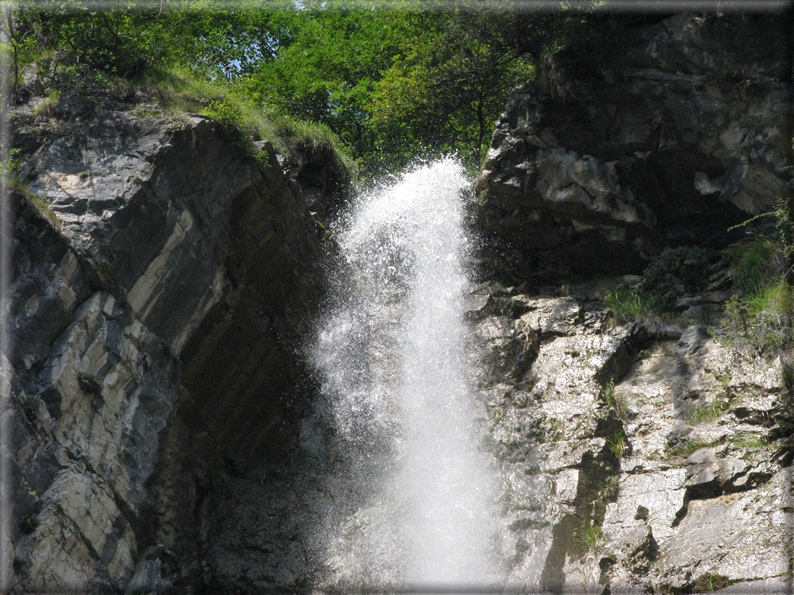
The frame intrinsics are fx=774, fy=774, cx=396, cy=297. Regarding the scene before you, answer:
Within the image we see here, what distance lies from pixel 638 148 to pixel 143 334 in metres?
7.99

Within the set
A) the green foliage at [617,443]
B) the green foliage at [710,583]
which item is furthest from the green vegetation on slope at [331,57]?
the green foliage at [710,583]

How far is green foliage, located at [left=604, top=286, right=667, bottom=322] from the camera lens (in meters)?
11.6

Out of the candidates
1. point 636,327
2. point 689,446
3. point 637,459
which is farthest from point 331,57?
point 689,446

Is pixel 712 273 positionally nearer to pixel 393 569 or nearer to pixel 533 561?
pixel 533 561

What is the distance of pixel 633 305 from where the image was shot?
11.8 m

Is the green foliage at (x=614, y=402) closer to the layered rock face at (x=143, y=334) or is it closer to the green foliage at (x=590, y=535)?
the green foliage at (x=590, y=535)

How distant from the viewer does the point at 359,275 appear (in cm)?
1348

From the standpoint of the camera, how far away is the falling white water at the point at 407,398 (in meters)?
9.94

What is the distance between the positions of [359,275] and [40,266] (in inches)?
233

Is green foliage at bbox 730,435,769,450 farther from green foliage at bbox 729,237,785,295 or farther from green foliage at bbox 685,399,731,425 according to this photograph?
green foliage at bbox 729,237,785,295

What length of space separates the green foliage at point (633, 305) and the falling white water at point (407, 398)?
2.40 meters

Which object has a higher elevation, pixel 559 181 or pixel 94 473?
pixel 559 181

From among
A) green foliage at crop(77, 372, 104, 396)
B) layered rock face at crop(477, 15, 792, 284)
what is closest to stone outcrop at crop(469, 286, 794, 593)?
layered rock face at crop(477, 15, 792, 284)

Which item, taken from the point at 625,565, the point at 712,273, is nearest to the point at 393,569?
the point at 625,565
